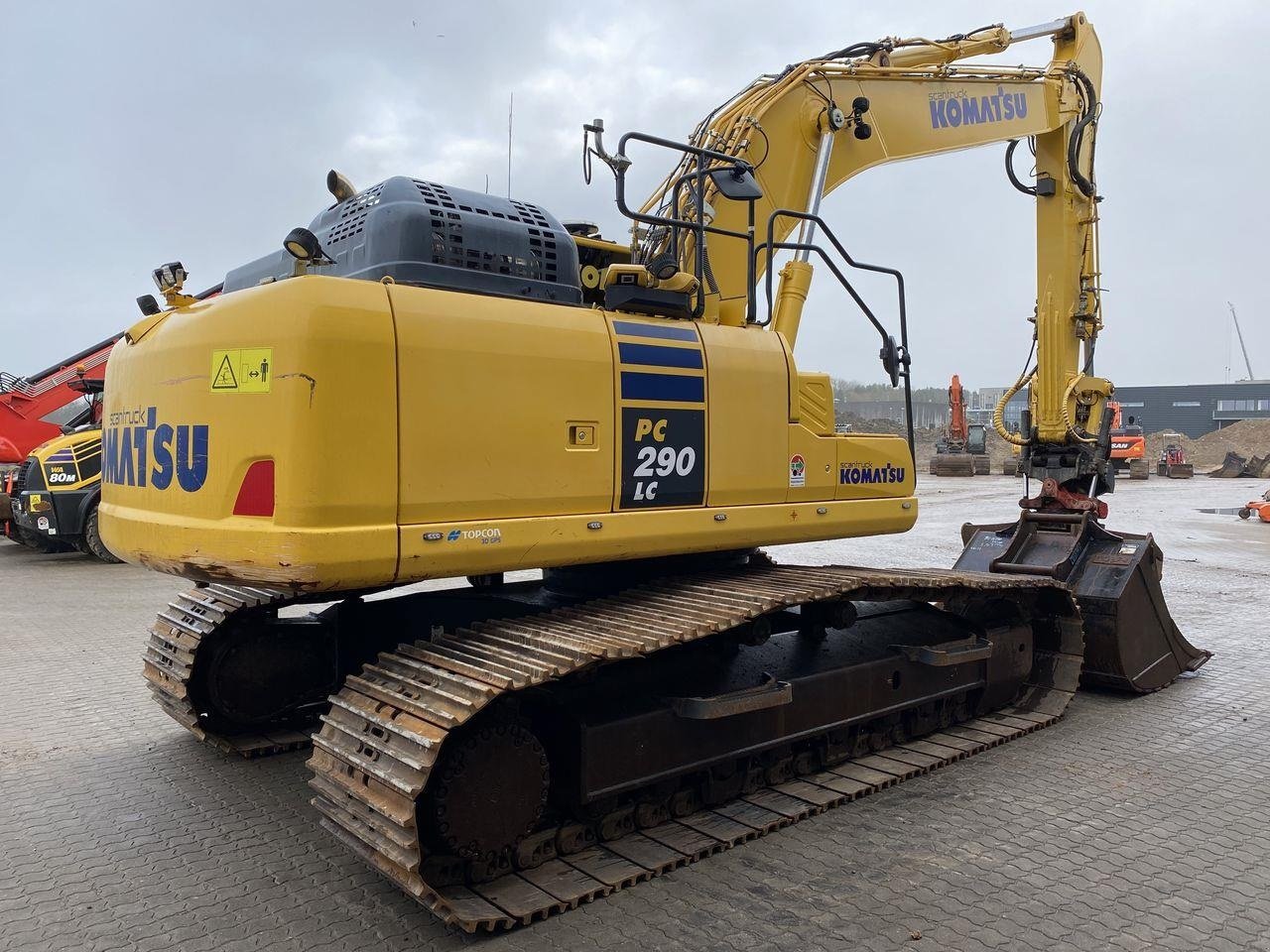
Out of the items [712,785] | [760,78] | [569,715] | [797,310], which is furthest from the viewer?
[760,78]

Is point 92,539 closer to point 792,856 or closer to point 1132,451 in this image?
point 792,856

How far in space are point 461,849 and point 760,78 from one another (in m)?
4.81

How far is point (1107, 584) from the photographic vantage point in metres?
6.36

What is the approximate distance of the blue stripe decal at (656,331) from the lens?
4.08 metres

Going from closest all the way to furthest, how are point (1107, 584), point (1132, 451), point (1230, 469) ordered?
point (1107, 584), point (1132, 451), point (1230, 469)

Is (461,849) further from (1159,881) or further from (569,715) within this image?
(1159,881)

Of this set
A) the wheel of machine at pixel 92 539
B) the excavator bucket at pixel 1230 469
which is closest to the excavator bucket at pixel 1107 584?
the wheel of machine at pixel 92 539

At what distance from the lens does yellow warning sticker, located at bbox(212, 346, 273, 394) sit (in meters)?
3.33

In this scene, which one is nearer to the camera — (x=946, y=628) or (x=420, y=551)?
(x=420, y=551)

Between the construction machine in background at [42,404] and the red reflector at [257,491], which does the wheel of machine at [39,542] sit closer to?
the construction machine in background at [42,404]

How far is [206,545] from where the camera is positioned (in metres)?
3.46

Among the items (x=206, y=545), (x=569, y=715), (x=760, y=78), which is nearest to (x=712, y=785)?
(x=569, y=715)

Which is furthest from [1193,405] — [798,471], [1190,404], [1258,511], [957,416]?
[798,471]

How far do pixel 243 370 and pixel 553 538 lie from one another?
1253 mm
